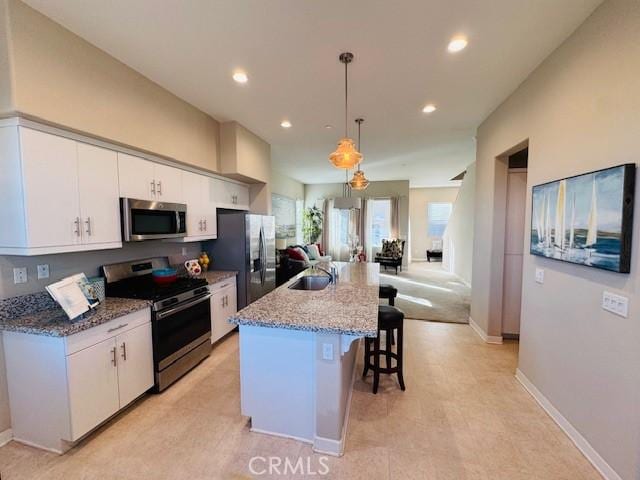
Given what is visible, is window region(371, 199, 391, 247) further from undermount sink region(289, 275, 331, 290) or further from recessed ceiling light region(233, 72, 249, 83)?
recessed ceiling light region(233, 72, 249, 83)

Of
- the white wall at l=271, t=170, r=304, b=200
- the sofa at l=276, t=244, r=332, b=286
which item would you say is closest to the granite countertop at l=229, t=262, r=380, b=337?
the sofa at l=276, t=244, r=332, b=286

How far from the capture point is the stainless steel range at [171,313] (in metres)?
2.40

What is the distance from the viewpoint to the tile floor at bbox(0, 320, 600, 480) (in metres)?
1.67

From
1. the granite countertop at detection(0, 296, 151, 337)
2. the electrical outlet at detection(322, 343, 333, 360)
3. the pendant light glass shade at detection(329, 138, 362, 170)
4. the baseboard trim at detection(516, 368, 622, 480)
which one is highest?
the pendant light glass shade at detection(329, 138, 362, 170)

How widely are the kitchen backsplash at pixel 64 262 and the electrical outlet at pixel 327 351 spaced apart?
2.25m

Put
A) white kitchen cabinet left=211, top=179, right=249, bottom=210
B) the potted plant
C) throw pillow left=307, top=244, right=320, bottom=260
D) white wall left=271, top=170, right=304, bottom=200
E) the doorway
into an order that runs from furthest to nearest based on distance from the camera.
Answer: the potted plant
throw pillow left=307, top=244, right=320, bottom=260
white wall left=271, top=170, right=304, bottom=200
white kitchen cabinet left=211, top=179, right=249, bottom=210
the doorway

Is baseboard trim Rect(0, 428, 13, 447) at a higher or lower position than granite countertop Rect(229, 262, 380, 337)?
lower

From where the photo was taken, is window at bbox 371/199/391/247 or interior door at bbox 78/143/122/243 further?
window at bbox 371/199/391/247

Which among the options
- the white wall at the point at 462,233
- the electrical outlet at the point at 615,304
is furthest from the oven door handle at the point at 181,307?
the white wall at the point at 462,233

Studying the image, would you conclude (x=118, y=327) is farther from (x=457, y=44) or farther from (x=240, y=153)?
(x=457, y=44)

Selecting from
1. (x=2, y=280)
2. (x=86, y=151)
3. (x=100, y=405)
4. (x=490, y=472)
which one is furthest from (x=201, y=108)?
(x=490, y=472)

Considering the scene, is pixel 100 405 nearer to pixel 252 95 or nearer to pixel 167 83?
pixel 167 83

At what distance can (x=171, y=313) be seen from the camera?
2.49m

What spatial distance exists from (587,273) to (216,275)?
353 cm
